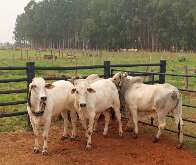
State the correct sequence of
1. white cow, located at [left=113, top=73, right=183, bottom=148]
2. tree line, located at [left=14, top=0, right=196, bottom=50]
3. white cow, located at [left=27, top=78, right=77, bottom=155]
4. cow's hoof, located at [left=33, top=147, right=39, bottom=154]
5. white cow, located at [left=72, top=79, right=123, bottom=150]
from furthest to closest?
tree line, located at [left=14, top=0, right=196, bottom=50] → white cow, located at [left=113, top=73, right=183, bottom=148] → white cow, located at [left=72, top=79, right=123, bottom=150] → cow's hoof, located at [left=33, top=147, right=39, bottom=154] → white cow, located at [left=27, top=78, right=77, bottom=155]

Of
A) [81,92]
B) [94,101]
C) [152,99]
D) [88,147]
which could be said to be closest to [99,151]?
[88,147]

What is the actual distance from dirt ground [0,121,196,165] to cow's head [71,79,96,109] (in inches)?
41.2

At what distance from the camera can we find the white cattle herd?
800 centimetres

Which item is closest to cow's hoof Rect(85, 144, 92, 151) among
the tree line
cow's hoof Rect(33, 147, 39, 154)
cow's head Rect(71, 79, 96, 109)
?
cow's head Rect(71, 79, 96, 109)

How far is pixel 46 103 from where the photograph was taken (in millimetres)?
8117

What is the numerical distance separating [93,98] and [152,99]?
4.72 feet

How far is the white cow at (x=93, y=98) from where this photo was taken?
27.0 feet

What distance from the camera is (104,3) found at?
81.2m

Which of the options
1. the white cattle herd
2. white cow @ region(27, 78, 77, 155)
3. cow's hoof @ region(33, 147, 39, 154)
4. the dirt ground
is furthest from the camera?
cow's hoof @ region(33, 147, 39, 154)

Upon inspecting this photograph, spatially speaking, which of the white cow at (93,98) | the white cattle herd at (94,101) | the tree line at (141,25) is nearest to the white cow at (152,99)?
the white cattle herd at (94,101)

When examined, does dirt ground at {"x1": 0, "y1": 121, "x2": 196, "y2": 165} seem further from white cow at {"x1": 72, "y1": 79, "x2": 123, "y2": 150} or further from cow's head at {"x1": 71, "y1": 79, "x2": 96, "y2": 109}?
cow's head at {"x1": 71, "y1": 79, "x2": 96, "y2": 109}

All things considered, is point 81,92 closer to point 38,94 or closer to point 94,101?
point 94,101

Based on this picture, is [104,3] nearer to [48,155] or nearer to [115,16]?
[115,16]

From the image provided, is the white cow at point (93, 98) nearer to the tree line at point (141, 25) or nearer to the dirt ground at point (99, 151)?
the dirt ground at point (99, 151)
